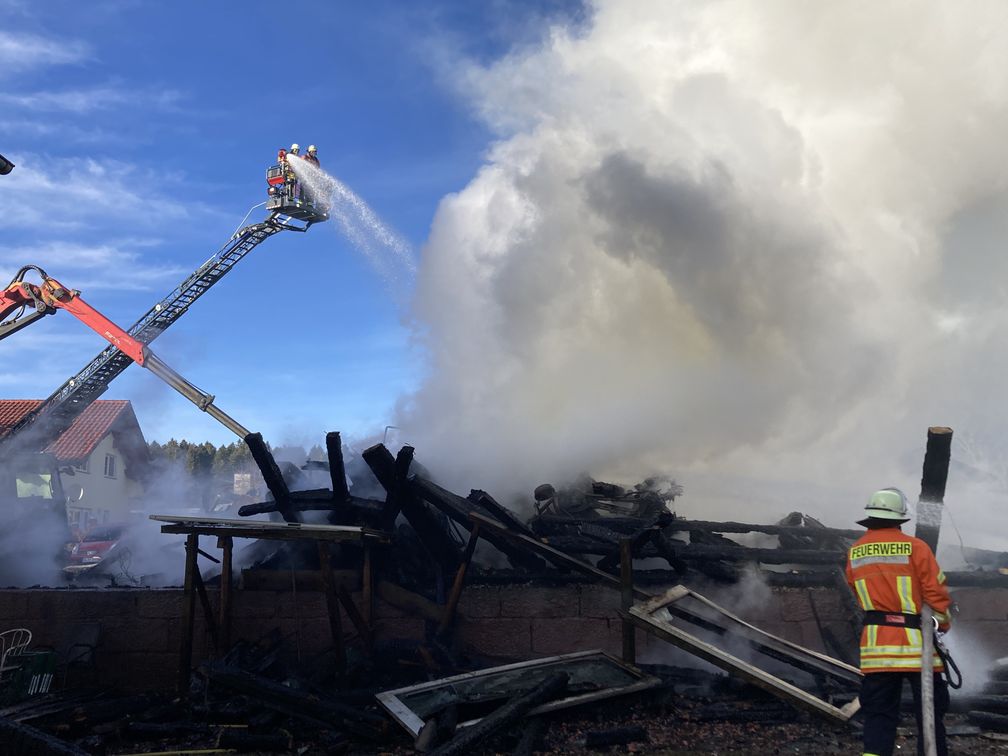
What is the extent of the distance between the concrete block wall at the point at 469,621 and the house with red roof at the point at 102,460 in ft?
54.7

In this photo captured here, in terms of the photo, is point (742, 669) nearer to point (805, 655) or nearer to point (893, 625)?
point (805, 655)

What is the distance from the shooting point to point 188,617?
7.60 meters

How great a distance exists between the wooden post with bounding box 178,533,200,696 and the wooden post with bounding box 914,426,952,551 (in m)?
6.93

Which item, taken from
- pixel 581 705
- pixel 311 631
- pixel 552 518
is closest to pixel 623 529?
pixel 552 518

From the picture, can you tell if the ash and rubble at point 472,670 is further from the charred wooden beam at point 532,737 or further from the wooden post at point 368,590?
the wooden post at point 368,590

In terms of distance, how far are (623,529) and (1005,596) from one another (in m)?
4.24

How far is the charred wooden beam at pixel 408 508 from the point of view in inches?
322

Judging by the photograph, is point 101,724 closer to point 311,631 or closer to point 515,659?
point 311,631

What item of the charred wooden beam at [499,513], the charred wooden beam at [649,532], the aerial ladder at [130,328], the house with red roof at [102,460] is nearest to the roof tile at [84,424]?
the house with red roof at [102,460]

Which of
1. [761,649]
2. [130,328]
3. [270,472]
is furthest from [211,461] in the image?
[761,649]

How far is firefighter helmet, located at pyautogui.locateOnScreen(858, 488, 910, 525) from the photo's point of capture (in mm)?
5117

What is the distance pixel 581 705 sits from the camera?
6598 millimetres

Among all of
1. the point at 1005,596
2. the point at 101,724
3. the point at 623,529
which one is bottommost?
the point at 101,724

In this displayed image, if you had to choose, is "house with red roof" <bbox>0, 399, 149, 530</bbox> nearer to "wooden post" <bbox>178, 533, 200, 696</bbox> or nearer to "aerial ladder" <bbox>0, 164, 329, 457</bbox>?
"aerial ladder" <bbox>0, 164, 329, 457</bbox>
